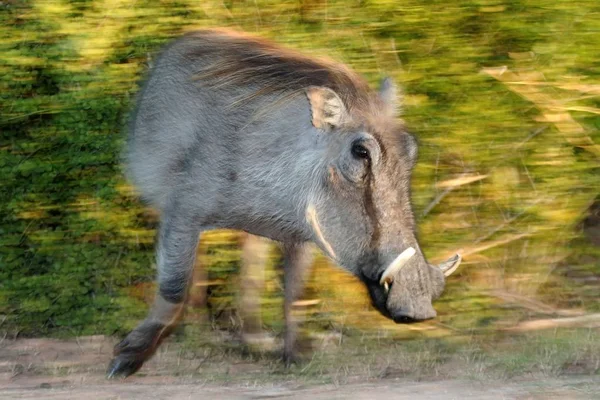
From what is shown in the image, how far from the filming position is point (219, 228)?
5.38m

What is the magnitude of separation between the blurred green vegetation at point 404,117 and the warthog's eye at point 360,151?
923 millimetres

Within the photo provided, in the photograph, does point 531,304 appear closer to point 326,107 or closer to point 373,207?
point 373,207

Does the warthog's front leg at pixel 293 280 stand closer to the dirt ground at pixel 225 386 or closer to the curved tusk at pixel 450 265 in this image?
the dirt ground at pixel 225 386

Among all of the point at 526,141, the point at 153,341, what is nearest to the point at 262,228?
the point at 153,341

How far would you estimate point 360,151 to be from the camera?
4.87 metres

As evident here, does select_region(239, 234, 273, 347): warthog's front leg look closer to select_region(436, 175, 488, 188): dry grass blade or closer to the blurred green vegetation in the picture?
the blurred green vegetation

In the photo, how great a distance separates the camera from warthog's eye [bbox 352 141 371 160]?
4.86 m

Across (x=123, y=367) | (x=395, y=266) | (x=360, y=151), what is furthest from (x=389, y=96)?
(x=123, y=367)

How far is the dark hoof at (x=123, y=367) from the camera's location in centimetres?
521

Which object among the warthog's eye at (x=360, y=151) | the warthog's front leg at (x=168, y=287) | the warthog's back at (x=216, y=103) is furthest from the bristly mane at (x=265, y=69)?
the warthog's front leg at (x=168, y=287)

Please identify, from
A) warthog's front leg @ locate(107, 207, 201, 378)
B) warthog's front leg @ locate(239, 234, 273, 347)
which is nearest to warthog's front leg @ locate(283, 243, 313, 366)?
warthog's front leg @ locate(239, 234, 273, 347)

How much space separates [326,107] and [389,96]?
397 millimetres

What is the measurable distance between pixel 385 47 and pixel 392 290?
163 centimetres

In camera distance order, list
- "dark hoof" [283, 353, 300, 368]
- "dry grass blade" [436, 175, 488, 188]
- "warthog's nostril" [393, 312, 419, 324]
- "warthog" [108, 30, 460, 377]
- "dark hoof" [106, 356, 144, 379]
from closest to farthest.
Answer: "warthog's nostril" [393, 312, 419, 324], "warthog" [108, 30, 460, 377], "dark hoof" [106, 356, 144, 379], "dark hoof" [283, 353, 300, 368], "dry grass blade" [436, 175, 488, 188]
